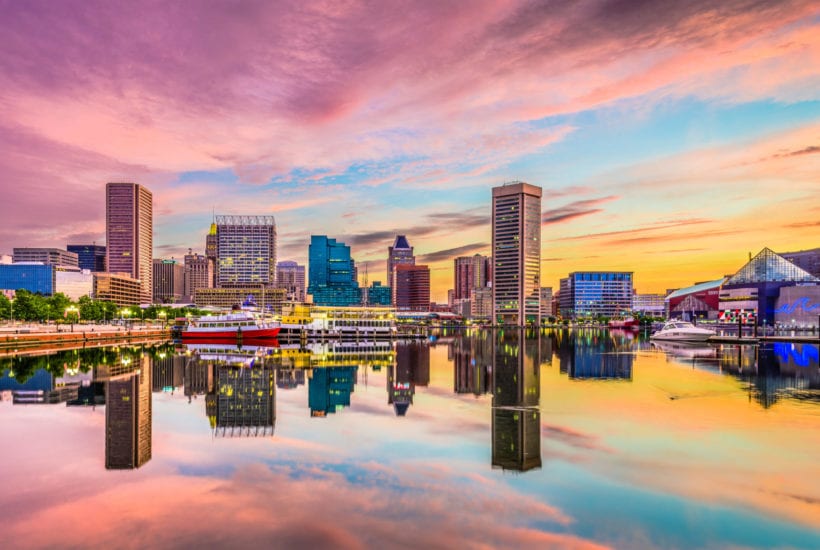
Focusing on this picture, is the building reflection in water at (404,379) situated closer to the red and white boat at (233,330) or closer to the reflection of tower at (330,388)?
the reflection of tower at (330,388)

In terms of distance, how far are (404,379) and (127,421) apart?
85.5 ft

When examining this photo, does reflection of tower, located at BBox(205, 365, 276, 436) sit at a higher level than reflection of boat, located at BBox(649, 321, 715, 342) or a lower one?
higher

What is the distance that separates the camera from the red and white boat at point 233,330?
381ft

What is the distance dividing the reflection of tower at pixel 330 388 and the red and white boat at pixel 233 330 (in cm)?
5690

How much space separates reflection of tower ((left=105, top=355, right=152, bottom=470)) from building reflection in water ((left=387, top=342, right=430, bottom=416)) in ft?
47.6

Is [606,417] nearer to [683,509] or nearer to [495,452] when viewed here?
[495,452]

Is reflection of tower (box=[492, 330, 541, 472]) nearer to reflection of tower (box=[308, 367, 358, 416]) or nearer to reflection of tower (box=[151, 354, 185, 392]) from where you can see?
reflection of tower (box=[308, 367, 358, 416])

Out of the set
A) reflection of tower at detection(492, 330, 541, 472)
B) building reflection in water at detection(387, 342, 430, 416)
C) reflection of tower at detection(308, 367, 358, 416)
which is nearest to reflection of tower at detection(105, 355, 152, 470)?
reflection of tower at detection(308, 367, 358, 416)

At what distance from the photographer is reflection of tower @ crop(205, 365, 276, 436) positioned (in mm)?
30144

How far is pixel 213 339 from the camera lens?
118m

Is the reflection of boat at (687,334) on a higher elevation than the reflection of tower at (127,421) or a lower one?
lower

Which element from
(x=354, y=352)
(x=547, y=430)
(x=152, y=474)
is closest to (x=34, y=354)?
(x=354, y=352)

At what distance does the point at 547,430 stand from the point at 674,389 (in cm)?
2201

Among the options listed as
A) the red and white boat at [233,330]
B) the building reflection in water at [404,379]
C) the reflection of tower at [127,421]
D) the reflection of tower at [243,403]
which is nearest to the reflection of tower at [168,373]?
the reflection of tower at [127,421]
